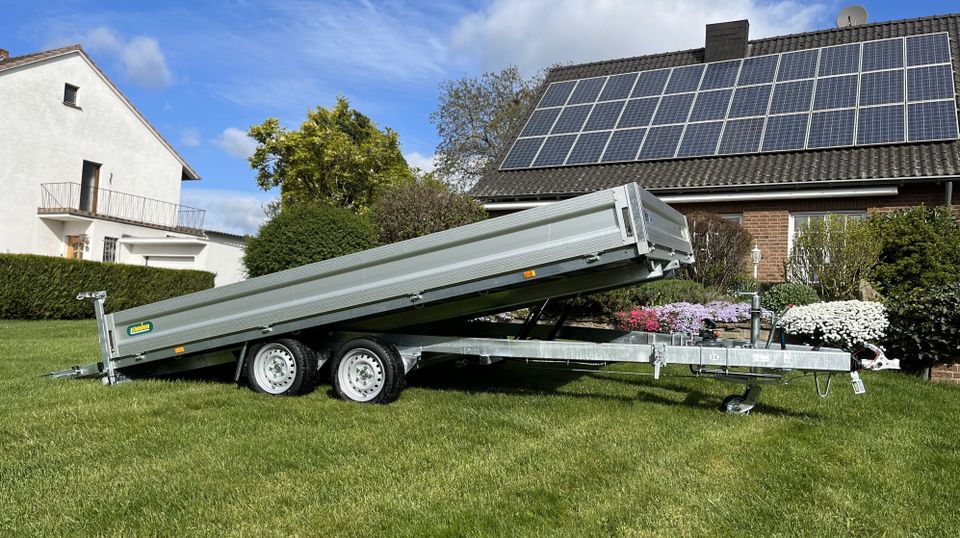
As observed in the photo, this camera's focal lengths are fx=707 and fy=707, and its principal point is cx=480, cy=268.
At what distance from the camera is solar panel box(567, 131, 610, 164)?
1766 cm

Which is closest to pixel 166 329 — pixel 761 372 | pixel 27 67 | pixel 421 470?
pixel 421 470

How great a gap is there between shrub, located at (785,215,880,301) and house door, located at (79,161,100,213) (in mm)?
26087

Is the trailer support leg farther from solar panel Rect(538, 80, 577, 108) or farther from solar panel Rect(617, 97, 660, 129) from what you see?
solar panel Rect(538, 80, 577, 108)

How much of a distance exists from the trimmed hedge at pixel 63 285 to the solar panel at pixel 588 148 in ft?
40.1

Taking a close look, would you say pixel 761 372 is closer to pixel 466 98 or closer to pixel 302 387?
pixel 302 387

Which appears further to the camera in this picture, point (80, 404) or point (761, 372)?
point (80, 404)

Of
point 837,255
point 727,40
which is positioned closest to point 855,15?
point 727,40

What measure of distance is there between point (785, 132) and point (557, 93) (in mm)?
7407

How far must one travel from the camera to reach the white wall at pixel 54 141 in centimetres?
2472

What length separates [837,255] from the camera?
452 inches

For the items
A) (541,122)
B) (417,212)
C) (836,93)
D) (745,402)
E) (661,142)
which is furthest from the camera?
(541,122)

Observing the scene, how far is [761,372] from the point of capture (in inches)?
223

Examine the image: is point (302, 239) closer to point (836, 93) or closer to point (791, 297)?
point (791, 297)

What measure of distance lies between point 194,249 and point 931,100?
24027mm
